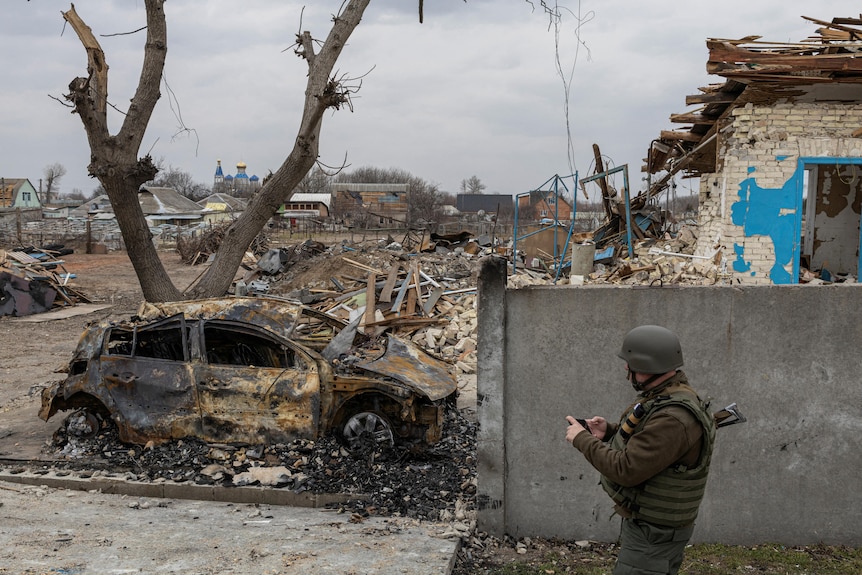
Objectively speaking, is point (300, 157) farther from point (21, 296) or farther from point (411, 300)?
point (21, 296)

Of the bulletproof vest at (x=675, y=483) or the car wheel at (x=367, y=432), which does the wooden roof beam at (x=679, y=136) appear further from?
the bulletproof vest at (x=675, y=483)

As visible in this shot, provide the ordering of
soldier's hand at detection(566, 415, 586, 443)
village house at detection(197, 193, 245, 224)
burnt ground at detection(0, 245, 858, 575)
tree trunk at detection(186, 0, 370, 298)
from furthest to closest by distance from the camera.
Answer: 1. village house at detection(197, 193, 245, 224)
2. tree trunk at detection(186, 0, 370, 298)
3. burnt ground at detection(0, 245, 858, 575)
4. soldier's hand at detection(566, 415, 586, 443)

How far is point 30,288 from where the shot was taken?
18.2m

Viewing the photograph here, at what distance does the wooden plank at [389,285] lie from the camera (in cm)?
1462

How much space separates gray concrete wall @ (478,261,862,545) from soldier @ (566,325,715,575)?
82.5 inches

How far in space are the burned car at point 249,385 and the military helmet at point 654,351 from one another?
12.2 feet

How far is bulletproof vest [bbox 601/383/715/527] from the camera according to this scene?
2953 millimetres

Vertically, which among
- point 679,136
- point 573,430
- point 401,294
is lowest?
point 401,294

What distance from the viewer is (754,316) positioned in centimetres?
509

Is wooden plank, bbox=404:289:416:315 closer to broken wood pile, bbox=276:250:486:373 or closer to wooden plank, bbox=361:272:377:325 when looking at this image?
broken wood pile, bbox=276:250:486:373

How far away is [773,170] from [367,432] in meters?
8.40

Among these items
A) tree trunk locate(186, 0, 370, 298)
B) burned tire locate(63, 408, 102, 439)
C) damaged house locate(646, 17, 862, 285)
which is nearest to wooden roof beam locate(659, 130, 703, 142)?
damaged house locate(646, 17, 862, 285)

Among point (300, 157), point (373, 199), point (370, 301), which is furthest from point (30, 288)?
point (373, 199)

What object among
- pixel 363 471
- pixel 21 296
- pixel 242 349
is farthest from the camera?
pixel 21 296
